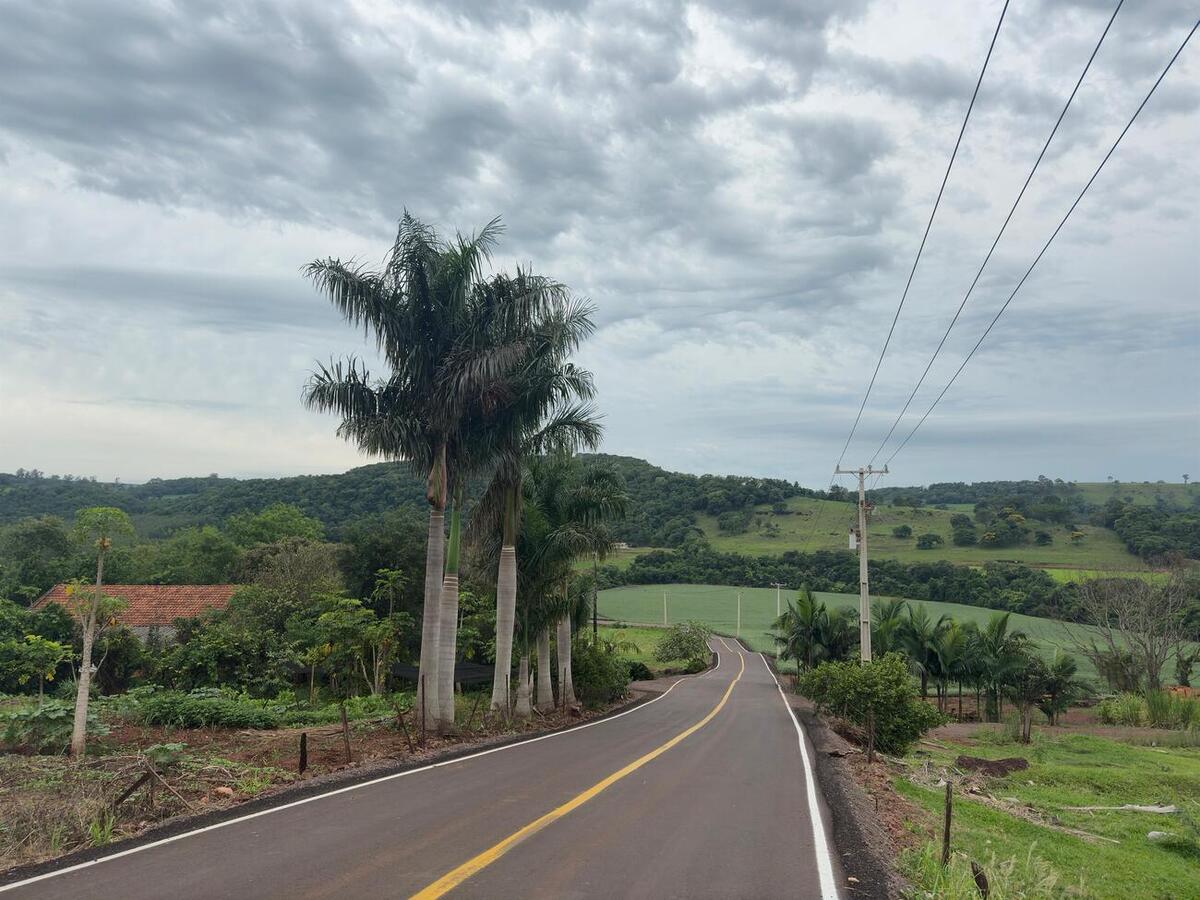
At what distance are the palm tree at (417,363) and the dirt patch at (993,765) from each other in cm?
1558

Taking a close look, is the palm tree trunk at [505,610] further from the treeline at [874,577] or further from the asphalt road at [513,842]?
the treeline at [874,577]

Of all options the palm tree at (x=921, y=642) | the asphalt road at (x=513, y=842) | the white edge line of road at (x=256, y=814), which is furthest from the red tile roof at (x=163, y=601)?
the palm tree at (x=921, y=642)

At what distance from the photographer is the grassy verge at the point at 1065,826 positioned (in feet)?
27.8

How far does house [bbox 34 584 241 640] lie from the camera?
128 feet

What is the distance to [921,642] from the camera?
43031 millimetres

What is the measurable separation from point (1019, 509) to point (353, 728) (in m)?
119

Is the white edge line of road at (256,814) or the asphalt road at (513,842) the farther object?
the white edge line of road at (256,814)

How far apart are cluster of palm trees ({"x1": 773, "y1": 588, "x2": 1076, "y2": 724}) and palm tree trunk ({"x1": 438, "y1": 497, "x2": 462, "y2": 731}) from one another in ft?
80.6

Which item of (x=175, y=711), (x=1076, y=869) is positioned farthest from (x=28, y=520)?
(x=1076, y=869)

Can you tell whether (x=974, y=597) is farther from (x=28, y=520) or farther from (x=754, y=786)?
(x=28, y=520)

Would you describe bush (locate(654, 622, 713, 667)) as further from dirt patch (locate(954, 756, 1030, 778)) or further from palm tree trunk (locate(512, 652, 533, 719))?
palm tree trunk (locate(512, 652, 533, 719))

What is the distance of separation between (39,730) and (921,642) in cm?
3932

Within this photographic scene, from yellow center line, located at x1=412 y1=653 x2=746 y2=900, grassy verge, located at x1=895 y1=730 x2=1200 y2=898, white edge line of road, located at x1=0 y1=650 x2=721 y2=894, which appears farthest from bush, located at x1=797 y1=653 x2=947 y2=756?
white edge line of road, located at x1=0 y1=650 x2=721 y2=894

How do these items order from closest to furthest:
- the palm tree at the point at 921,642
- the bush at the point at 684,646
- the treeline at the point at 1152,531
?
the palm tree at the point at 921,642, the bush at the point at 684,646, the treeline at the point at 1152,531
